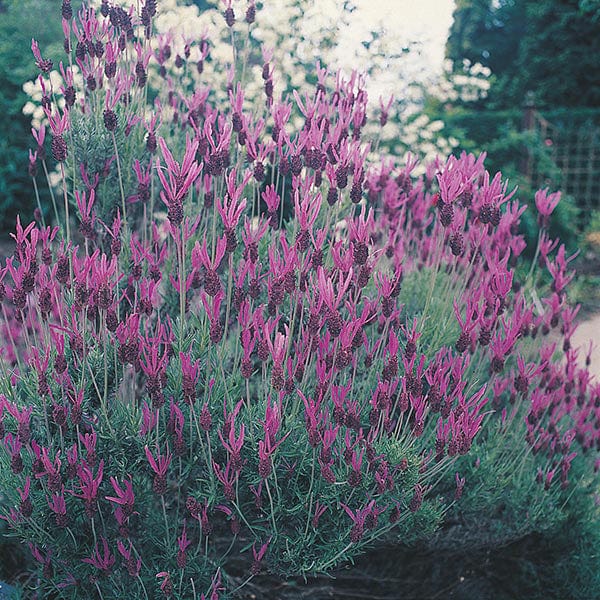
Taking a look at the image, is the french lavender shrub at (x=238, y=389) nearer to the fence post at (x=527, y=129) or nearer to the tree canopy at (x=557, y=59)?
the fence post at (x=527, y=129)

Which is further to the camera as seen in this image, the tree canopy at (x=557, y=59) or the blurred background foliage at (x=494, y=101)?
the tree canopy at (x=557, y=59)

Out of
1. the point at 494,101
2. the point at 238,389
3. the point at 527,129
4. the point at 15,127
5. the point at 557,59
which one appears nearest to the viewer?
the point at 238,389

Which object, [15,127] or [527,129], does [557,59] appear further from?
[15,127]

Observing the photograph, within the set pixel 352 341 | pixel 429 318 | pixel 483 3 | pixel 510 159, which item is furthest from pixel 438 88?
pixel 483 3

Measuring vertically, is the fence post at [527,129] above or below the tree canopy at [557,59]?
below

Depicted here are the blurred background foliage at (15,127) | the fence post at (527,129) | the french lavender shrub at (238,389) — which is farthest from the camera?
the fence post at (527,129)

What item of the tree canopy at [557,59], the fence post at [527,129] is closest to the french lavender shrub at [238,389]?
the fence post at [527,129]

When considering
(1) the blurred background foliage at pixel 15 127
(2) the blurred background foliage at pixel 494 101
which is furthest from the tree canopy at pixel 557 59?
(1) the blurred background foliage at pixel 15 127

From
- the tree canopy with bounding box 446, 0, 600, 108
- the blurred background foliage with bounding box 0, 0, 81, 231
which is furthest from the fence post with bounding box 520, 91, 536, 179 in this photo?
the blurred background foliage with bounding box 0, 0, 81, 231

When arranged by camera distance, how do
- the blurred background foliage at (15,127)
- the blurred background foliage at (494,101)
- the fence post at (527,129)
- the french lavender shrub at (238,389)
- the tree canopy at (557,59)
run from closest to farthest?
the french lavender shrub at (238,389), the blurred background foliage at (494,101), the blurred background foliage at (15,127), the fence post at (527,129), the tree canopy at (557,59)

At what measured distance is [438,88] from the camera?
359 inches

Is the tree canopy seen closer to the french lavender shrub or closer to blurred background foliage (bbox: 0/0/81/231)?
blurred background foliage (bbox: 0/0/81/231)

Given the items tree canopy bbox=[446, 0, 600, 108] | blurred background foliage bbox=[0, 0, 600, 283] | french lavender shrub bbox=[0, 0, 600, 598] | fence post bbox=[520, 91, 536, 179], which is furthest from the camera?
tree canopy bbox=[446, 0, 600, 108]

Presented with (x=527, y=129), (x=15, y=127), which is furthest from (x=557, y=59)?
(x=15, y=127)
